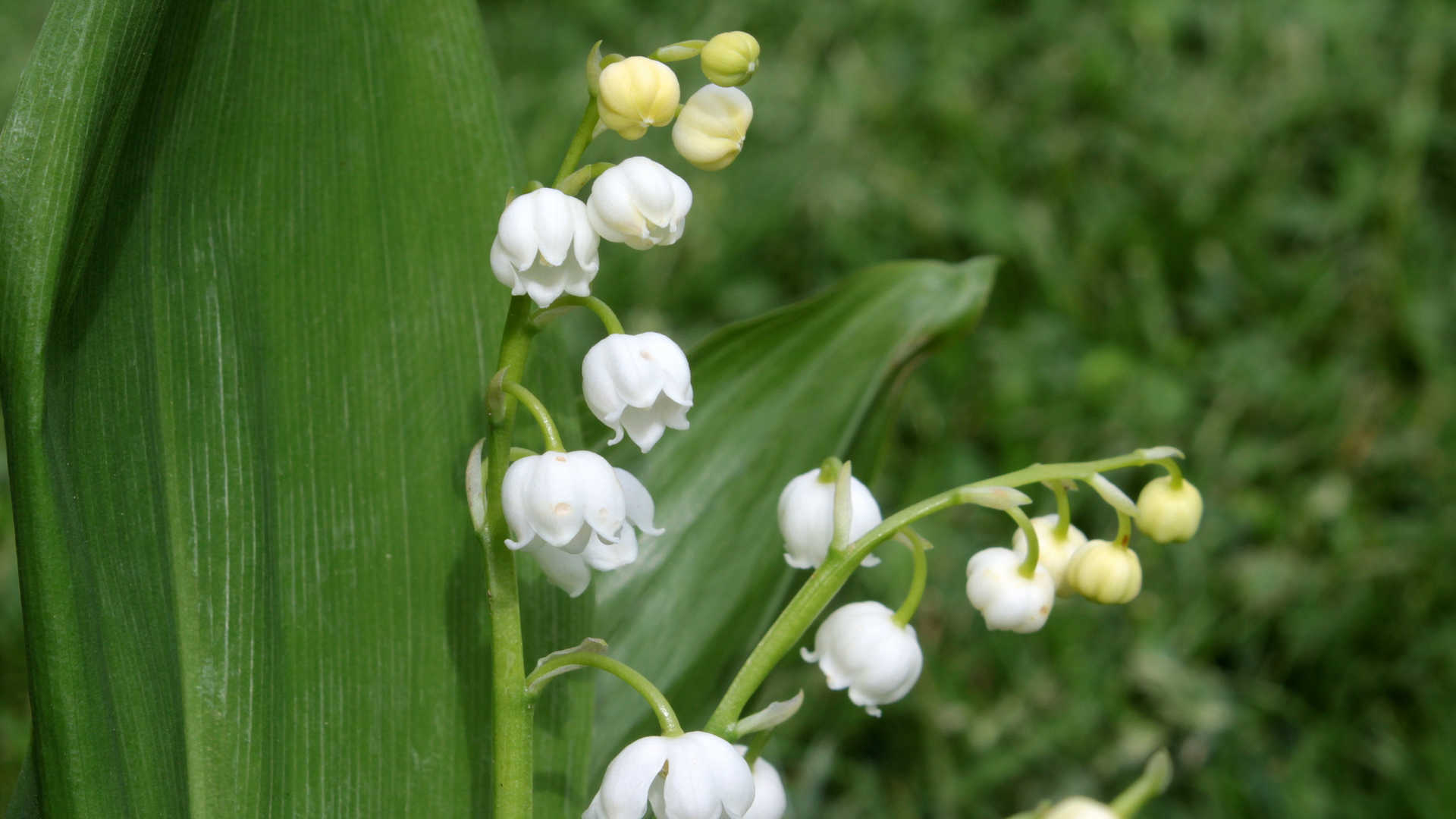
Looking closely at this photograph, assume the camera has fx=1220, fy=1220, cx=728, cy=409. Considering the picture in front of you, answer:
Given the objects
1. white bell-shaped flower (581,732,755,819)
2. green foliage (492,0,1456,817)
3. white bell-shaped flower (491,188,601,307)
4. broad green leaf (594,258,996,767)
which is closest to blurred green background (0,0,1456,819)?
green foliage (492,0,1456,817)

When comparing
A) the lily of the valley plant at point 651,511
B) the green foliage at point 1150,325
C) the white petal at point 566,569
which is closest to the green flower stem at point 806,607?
the lily of the valley plant at point 651,511

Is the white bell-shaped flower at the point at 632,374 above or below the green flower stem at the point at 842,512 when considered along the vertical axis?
above

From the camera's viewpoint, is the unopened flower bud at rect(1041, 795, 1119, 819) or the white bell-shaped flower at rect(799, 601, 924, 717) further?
the white bell-shaped flower at rect(799, 601, 924, 717)

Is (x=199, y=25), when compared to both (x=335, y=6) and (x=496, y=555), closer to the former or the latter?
(x=335, y=6)

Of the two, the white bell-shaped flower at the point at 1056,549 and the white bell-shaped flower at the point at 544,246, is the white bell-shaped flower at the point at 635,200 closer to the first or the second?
the white bell-shaped flower at the point at 544,246

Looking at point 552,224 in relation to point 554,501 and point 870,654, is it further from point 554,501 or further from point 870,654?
point 870,654

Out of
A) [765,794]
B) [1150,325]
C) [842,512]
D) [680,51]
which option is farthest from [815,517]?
[1150,325]

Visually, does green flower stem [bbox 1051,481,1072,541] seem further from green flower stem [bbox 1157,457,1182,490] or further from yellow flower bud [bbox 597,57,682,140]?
yellow flower bud [bbox 597,57,682,140]
